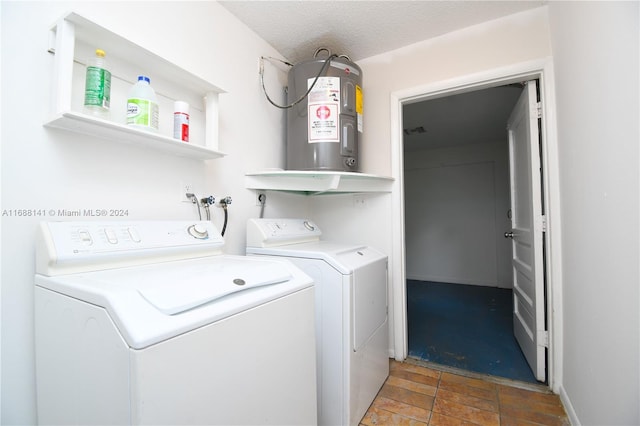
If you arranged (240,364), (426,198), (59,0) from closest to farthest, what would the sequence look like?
(240,364), (59,0), (426,198)

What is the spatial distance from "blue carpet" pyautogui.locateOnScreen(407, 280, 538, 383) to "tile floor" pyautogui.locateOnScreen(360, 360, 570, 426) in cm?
16

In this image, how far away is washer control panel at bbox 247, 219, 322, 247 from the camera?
5.46 feet

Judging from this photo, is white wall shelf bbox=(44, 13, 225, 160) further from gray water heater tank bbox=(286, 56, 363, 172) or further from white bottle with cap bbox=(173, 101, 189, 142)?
gray water heater tank bbox=(286, 56, 363, 172)

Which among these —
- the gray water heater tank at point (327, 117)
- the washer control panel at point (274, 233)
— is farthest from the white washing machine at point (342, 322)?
the gray water heater tank at point (327, 117)

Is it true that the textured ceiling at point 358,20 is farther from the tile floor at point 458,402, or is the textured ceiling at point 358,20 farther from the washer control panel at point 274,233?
the tile floor at point 458,402

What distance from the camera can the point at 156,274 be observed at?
0.92 metres

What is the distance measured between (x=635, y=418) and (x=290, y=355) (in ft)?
3.66

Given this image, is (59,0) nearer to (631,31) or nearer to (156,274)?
(156,274)

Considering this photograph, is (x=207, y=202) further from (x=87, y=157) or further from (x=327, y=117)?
(x=327, y=117)

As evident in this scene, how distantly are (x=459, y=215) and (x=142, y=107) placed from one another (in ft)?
15.9

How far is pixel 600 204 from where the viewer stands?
1.13m

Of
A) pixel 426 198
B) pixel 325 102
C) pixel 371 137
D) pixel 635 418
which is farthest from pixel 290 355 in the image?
pixel 426 198

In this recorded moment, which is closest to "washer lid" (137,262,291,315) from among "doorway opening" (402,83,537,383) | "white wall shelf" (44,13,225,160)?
"white wall shelf" (44,13,225,160)

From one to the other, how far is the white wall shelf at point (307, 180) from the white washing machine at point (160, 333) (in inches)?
30.2
